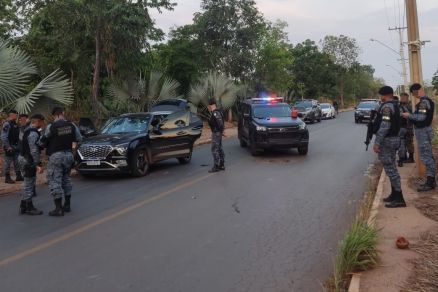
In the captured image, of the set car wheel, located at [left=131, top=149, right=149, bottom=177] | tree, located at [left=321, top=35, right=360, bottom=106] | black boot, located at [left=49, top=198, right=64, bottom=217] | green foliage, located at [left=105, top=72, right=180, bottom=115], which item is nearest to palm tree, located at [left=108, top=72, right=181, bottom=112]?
green foliage, located at [left=105, top=72, right=180, bottom=115]

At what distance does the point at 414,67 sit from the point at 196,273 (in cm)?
719

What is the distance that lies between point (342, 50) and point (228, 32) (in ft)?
149

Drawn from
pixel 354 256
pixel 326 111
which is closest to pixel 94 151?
pixel 354 256

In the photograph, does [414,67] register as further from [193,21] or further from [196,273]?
[193,21]

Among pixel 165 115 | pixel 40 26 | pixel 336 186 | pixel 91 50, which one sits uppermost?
pixel 40 26

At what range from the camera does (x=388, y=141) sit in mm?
7773

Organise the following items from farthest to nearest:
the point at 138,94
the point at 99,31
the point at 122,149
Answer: the point at 138,94 → the point at 99,31 → the point at 122,149

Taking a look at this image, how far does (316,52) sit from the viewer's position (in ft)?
212

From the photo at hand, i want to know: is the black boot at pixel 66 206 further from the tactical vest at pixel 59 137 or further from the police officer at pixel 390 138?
the police officer at pixel 390 138

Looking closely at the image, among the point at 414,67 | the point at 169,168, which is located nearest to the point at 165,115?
the point at 169,168

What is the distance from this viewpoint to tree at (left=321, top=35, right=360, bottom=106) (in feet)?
240

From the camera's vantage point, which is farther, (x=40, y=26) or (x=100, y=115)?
(x=40, y=26)

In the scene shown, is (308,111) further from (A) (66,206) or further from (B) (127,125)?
(A) (66,206)

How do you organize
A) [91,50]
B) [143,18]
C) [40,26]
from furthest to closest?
[40,26] → [91,50] → [143,18]
